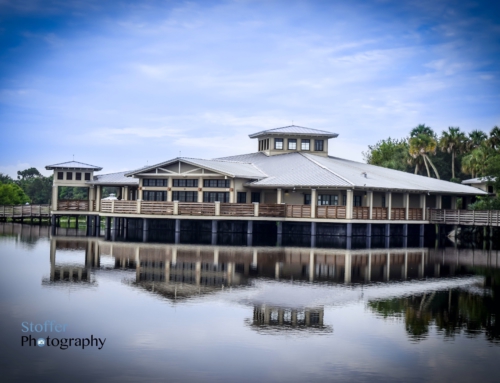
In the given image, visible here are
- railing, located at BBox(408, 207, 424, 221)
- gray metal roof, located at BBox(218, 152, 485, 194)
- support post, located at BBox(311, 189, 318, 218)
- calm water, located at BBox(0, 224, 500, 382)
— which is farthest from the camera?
railing, located at BBox(408, 207, 424, 221)

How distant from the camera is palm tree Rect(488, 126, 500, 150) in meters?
76.2

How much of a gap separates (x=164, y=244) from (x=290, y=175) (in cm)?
1418

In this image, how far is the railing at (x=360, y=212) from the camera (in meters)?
52.1

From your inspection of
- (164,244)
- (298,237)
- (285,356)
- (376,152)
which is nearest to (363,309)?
(285,356)

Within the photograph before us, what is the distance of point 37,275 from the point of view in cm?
3070

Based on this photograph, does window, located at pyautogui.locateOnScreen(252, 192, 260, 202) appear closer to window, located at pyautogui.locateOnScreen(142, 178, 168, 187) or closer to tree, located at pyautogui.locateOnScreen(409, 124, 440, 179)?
window, located at pyautogui.locateOnScreen(142, 178, 168, 187)

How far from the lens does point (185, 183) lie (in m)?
57.3

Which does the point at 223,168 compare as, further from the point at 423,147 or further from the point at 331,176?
the point at 423,147

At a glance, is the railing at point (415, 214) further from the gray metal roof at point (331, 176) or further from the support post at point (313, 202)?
the support post at point (313, 202)

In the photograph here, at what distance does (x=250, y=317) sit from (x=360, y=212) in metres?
31.8

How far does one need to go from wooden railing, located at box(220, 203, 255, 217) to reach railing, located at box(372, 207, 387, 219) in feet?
29.3

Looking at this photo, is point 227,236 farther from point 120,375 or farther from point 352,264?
point 120,375

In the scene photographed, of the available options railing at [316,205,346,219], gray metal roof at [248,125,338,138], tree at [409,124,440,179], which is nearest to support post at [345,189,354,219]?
railing at [316,205,346,219]

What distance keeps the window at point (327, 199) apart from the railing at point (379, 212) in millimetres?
3430
